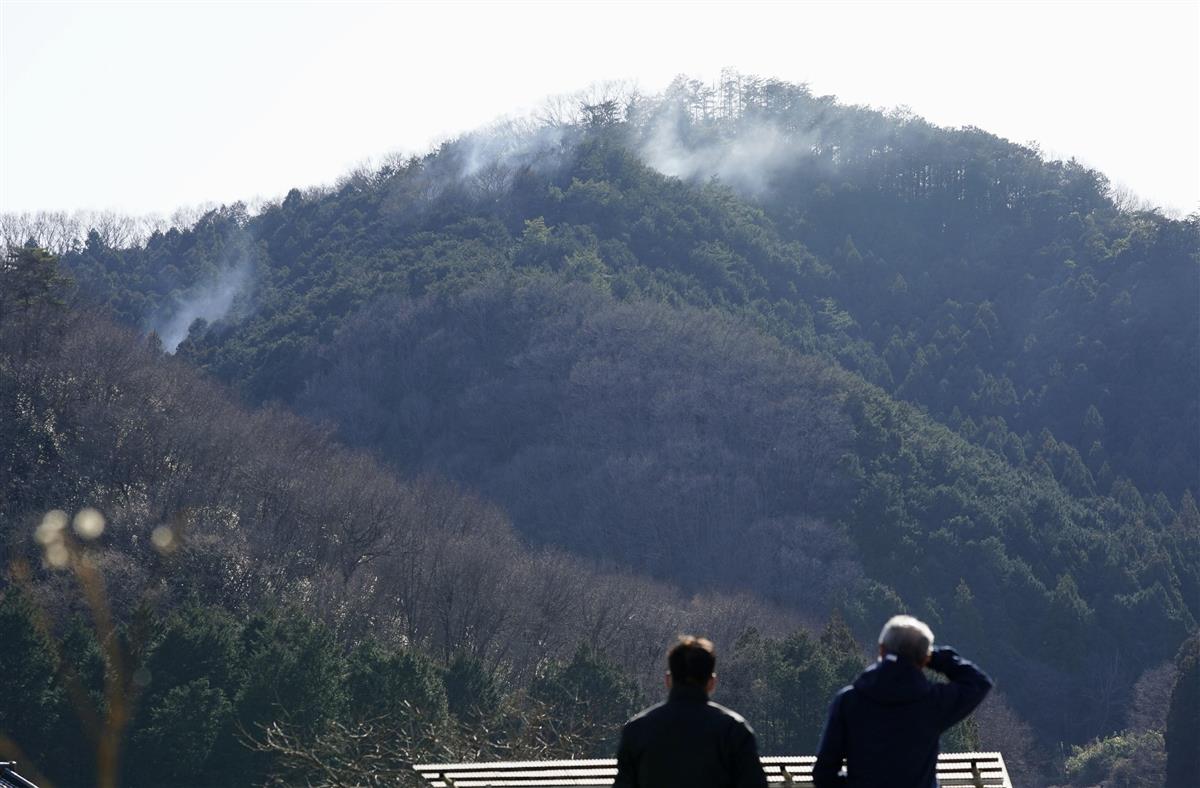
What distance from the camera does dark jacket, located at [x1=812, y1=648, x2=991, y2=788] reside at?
7.45 m

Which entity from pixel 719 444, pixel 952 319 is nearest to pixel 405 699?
pixel 719 444

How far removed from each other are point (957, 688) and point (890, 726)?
0.32 m

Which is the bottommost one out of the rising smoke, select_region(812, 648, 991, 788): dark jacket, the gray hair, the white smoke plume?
the white smoke plume

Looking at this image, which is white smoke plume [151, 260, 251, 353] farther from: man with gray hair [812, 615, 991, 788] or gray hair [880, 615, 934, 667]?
gray hair [880, 615, 934, 667]

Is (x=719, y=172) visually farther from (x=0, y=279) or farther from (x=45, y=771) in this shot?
(x=45, y=771)

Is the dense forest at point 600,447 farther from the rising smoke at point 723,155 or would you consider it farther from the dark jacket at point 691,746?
the dark jacket at point 691,746

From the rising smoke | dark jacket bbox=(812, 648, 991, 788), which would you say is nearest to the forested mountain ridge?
the rising smoke

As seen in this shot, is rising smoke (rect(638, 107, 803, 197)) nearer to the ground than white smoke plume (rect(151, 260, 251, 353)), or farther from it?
farther from it

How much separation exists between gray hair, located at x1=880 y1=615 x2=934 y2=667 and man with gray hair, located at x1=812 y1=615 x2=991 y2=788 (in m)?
0.08

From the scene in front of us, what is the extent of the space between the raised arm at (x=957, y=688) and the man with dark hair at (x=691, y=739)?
911 mm

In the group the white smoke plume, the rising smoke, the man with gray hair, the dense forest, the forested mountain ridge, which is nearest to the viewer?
the man with gray hair

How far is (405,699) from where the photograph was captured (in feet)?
114

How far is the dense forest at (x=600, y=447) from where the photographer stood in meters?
40.4

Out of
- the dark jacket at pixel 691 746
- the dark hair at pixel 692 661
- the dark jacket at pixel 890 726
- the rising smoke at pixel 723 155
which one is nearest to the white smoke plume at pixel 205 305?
the rising smoke at pixel 723 155
